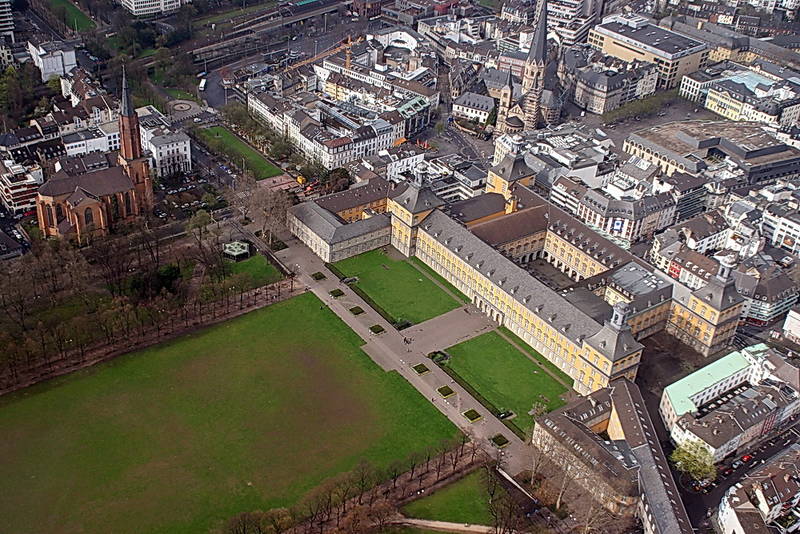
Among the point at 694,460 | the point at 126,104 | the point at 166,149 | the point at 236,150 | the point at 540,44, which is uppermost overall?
the point at 126,104

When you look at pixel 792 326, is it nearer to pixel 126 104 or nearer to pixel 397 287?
pixel 397 287

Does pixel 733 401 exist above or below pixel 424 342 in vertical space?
above

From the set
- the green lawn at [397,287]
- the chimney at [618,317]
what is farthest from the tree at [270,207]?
the chimney at [618,317]

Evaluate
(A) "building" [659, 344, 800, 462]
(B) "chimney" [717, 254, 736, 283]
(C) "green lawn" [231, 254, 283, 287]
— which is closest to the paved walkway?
(C) "green lawn" [231, 254, 283, 287]

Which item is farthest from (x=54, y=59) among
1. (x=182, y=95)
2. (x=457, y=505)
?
(x=457, y=505)

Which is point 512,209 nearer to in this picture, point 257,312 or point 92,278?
point 257,312

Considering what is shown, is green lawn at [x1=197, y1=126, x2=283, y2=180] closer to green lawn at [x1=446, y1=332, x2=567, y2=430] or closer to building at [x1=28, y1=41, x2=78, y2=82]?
building at [x1=28, y1=41, x2=78, y2=82]
